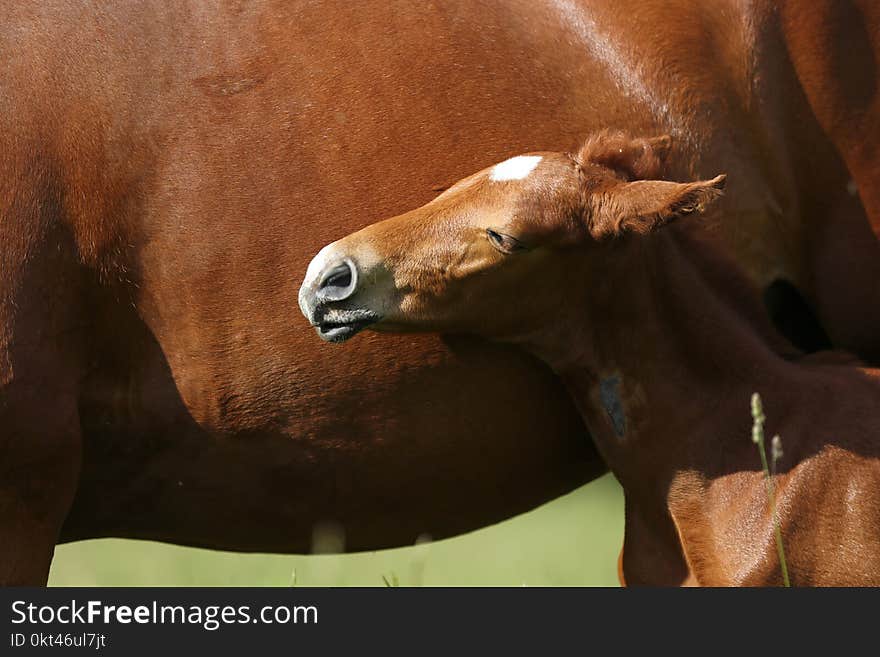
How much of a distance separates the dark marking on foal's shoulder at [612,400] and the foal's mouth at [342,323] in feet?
2.27

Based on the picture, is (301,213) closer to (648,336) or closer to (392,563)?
(648,336)

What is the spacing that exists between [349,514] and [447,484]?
0.94ft

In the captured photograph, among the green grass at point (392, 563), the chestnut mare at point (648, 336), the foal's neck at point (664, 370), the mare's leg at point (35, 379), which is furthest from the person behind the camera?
the green grass at point (392, 563)

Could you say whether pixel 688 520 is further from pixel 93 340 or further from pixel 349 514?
pixel 93 340

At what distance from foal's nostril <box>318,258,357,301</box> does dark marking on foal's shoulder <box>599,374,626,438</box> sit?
31.3 inches

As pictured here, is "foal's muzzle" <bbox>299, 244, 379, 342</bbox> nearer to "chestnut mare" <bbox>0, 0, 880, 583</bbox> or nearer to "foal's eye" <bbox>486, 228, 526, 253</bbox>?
"chestnut mare" <bbox>0, 0, 880, 583</bbox>

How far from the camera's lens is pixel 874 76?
145 inches

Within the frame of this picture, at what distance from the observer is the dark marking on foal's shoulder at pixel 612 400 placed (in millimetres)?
3523

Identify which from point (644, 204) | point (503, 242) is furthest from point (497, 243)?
point (644, 204)

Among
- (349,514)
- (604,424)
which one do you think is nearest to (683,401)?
(604,424)

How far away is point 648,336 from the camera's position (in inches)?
139

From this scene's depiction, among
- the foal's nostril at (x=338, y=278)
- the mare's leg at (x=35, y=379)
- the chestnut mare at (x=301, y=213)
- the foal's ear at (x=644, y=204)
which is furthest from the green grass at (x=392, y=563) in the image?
the foal's ear at (x=644, y=204)

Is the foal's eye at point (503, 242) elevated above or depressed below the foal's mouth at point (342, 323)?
above

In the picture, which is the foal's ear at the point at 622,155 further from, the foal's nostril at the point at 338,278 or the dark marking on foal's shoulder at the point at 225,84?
the dark marking on foal's shoulder at the point at 225,84
